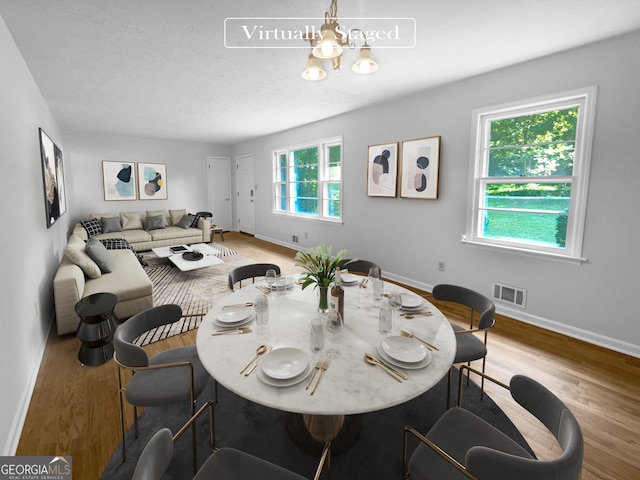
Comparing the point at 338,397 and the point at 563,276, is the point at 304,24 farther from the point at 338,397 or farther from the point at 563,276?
the point at 563,276

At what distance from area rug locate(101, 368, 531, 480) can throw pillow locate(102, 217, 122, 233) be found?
220 inches

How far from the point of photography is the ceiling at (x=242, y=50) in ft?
7.04

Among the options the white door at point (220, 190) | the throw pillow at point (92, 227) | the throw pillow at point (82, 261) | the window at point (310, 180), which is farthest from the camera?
the white door at point (220, 190)

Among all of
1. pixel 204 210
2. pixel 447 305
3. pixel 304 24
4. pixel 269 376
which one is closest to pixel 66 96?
pixel 304 24

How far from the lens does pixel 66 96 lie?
416 cm

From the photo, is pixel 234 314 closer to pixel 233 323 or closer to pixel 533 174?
pixel 233 323

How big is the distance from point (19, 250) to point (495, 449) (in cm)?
306

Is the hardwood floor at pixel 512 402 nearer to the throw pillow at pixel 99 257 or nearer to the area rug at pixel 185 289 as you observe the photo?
the area rug at pixel 185 289

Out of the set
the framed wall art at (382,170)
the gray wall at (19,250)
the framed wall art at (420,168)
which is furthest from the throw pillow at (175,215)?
the framed wall art at (420,168)

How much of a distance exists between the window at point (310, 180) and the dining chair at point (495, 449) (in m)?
4.31

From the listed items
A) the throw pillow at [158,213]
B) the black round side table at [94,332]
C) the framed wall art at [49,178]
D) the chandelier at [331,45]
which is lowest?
the black round side table at [94,332]

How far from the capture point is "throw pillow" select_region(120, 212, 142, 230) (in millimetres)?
6750

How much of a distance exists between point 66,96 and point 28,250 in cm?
283

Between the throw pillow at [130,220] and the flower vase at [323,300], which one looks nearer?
the flower vase at [323,300]
